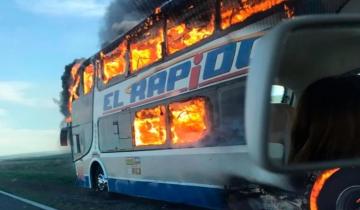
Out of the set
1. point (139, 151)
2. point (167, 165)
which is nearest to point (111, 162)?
point (139, 151)

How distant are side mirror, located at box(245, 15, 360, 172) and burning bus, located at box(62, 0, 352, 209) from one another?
268 centimetres

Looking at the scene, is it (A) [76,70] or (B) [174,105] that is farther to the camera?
(A) [76,70]

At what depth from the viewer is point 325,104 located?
2.14 m

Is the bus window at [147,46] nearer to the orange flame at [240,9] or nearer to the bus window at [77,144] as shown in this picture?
the orange flame at [240,9]

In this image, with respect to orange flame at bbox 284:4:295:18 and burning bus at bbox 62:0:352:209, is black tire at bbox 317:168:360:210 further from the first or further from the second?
orange flame at bbox 284:4:295:18

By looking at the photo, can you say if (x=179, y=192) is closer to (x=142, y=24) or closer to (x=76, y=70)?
(x=142, y=24)

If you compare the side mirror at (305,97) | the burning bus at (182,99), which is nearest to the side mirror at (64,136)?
the burning bus at (182,99)

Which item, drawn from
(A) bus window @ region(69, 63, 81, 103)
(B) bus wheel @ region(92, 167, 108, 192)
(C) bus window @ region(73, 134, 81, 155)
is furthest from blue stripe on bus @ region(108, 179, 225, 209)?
(A) bus window @ region(69, 63, 81, 103)

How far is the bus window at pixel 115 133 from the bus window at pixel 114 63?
0.81m

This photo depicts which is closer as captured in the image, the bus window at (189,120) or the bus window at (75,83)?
the bus window at (189,120)

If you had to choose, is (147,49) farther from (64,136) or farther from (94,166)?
(64,136)

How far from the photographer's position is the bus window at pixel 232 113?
273 inches

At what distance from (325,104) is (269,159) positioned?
1.50 feet

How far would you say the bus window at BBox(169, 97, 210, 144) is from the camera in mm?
7824
